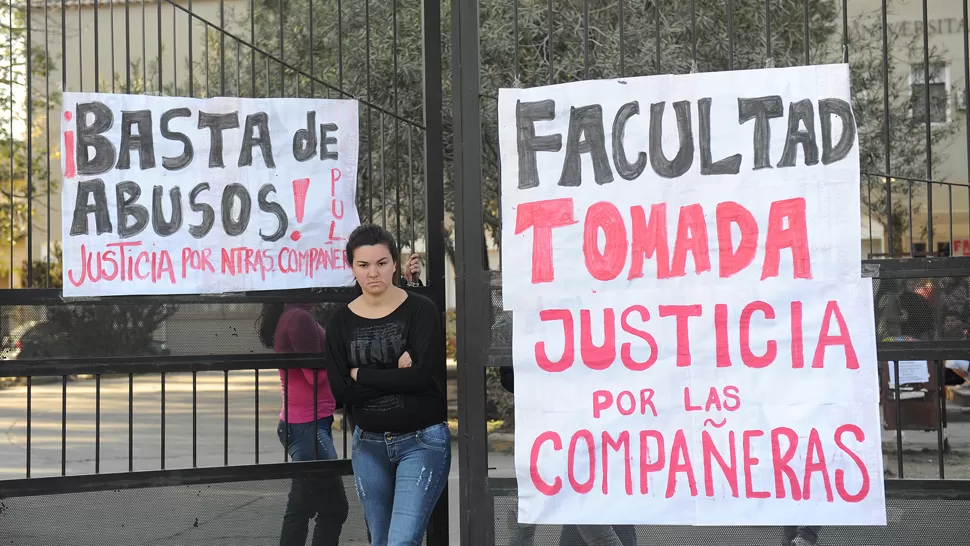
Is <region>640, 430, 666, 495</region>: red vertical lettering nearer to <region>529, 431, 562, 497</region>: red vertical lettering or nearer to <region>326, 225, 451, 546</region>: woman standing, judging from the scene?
<region>529, 431, 562, 497</region>: red vertical lettering

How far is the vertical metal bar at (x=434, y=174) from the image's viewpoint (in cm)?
455

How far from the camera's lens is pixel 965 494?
12.3ft

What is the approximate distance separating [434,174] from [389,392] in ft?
3.77

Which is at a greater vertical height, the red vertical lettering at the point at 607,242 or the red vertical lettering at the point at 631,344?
the red vertical lettering at the point at 607,242

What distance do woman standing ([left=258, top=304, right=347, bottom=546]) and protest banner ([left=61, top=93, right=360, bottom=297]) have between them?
0.58ft

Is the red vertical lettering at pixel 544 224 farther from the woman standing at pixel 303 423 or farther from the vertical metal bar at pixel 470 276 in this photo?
the woman standing at pixel 303 423

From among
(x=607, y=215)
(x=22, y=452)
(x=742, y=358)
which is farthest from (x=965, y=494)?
(x=22, y=452)

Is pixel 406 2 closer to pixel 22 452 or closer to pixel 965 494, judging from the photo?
pixel 22 452

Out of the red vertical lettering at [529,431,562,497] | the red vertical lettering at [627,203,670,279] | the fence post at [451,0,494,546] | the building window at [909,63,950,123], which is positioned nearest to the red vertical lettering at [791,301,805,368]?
the red vertical lettering at [627,203,670,279]

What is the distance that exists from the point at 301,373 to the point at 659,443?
1.80 meters

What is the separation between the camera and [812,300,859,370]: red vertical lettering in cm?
366

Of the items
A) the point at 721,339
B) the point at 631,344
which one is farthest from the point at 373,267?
the point at 721,339

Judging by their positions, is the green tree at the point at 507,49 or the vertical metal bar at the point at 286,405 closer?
the vertical metal bar at the point at 286,405

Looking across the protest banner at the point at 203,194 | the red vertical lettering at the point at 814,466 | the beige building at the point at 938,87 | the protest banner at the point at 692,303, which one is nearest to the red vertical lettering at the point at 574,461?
the protest banner at the point at 692,303
